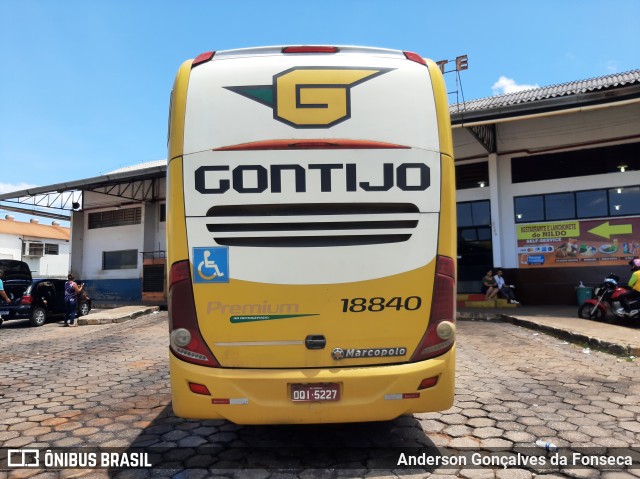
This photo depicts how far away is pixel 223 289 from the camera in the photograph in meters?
3.19

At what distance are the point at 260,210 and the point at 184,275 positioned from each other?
2.50ft

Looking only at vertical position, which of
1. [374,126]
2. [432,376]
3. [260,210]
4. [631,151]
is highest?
[631,151]

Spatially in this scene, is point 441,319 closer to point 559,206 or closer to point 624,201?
point 559,206

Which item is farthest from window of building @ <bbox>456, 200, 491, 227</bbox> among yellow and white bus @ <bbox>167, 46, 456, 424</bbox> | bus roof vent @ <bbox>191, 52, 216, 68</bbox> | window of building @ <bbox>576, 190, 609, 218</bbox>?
bus roof vent @ <bbox>191, 52, 216, 68</bbox>

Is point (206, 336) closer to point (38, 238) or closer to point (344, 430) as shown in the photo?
point (344, 430)

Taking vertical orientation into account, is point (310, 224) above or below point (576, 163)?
below

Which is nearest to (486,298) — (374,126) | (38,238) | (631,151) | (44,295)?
(631,151)

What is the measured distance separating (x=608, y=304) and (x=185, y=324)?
10877 mm

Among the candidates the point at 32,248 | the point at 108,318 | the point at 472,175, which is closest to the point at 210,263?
the point at 108,318

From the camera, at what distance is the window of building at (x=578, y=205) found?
13.6 metres

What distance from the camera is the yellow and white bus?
3.16 metres

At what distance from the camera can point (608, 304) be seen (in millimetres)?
10406

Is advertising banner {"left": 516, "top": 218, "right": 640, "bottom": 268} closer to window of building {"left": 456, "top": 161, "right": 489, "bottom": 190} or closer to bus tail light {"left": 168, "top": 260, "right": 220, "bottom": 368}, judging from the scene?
window of building {"left": 456, "top": 161, "right": 489, "bottom": 190}

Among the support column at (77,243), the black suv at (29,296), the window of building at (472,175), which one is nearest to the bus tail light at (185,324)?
the black suv at (29,296)
